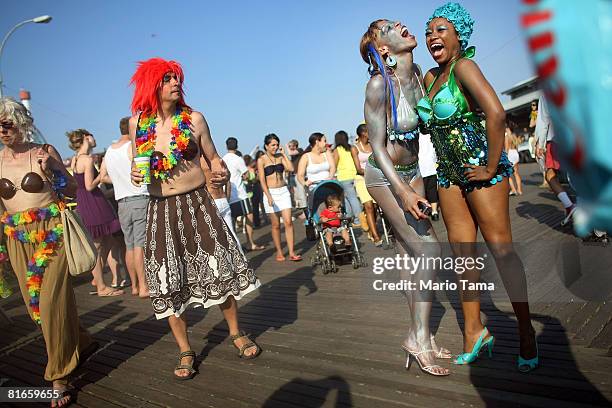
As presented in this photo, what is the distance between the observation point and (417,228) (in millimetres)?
2820

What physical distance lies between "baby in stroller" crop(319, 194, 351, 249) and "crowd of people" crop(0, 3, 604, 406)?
10.2 ft

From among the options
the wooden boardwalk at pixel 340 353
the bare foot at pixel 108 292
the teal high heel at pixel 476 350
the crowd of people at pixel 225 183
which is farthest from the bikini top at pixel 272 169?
the teal high heel at pixel 476 350

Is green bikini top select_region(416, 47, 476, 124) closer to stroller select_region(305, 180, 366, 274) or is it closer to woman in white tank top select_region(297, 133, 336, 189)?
stroller select_region(305, 180, 366, 274)

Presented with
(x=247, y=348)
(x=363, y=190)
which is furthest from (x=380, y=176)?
(x=363, y=190)

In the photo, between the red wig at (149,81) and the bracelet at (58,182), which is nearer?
the red wig at (149,81)

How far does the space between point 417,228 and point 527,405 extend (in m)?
1.14

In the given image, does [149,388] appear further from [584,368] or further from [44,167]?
[584,368]

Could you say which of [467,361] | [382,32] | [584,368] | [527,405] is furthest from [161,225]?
[584,368]

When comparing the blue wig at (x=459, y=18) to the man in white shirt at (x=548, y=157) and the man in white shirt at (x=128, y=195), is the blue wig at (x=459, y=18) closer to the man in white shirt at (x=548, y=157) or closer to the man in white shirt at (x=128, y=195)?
the man in white shirt at (x=548, y=157)

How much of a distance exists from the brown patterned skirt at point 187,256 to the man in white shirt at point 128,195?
249cm

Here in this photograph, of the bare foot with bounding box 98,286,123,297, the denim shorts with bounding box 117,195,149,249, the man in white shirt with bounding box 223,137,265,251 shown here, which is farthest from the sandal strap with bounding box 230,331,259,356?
the man in white shirt with bounding box 223,137,265,251

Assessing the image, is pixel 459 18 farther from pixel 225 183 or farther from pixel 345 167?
pixel 345 167

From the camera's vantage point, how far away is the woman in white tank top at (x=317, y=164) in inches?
303

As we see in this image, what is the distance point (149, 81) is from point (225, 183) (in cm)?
99
